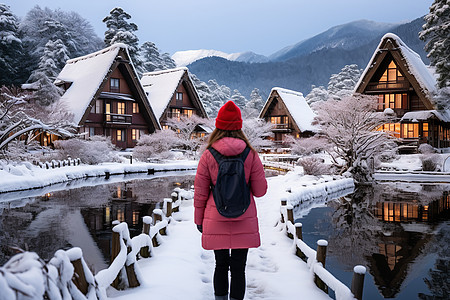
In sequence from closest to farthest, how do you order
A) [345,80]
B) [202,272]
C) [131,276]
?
[131,276] < [202,272] < [345,80]

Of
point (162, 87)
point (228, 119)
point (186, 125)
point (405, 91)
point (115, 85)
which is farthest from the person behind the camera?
point (162, 87)

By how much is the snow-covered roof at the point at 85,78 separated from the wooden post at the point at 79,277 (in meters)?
29.6

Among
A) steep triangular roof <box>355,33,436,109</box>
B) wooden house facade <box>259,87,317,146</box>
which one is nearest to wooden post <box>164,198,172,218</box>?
steep triangular roof <box>355,33,436,109</box>

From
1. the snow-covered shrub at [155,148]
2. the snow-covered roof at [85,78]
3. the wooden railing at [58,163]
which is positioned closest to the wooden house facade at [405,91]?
the snow-covered shrub at [155,148]

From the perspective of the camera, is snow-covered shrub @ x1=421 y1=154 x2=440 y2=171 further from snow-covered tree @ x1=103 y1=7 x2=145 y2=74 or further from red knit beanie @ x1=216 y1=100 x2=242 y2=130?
snow-covered tree @ x1=103 y1=7 x2=145 y2=74

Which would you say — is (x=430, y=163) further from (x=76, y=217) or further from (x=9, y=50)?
(x=9, y=50)

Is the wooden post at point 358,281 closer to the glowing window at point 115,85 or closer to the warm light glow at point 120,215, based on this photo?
the warm light glow at point 120,215

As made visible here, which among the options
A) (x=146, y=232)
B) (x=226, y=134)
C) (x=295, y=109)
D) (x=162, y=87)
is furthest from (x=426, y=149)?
(x=226, y=134)

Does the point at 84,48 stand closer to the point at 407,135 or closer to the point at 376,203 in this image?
the point at 407,135

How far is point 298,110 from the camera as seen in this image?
4631 centimetres

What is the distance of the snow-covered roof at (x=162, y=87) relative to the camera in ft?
130

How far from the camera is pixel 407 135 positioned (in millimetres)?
33031

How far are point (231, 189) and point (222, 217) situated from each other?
0.32 meters

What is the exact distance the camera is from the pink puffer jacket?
3.54 meters
